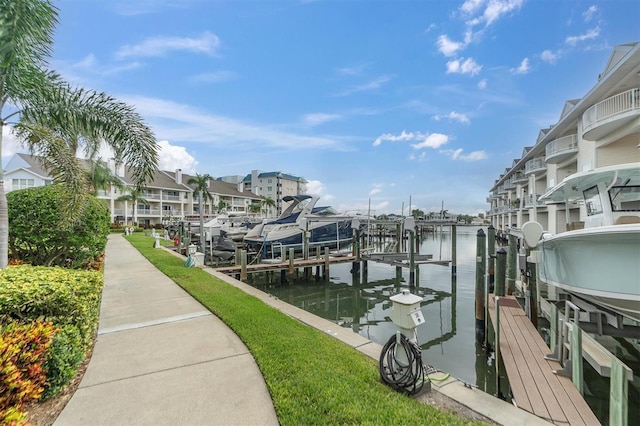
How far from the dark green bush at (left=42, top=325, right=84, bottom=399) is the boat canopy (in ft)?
30.1

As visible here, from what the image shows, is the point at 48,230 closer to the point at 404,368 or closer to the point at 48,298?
the point at 48,298

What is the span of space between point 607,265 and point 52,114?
11.7 metres

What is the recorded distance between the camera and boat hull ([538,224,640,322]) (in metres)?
4.94

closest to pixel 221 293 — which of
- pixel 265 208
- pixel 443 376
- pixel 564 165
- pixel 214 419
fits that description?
pixel 214 419

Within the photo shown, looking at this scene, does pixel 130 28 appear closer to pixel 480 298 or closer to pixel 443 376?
pixel 443 376

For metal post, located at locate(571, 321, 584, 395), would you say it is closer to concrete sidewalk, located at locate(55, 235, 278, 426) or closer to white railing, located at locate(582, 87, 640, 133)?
concrete sidewalk, located at locate(55, 235, 278, 426)

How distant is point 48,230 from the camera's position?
7227 millimetres

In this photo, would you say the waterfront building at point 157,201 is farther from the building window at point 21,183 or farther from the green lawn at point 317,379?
the green lawn at point 317,379

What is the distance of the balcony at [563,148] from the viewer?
22.7 meters

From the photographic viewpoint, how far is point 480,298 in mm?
8281

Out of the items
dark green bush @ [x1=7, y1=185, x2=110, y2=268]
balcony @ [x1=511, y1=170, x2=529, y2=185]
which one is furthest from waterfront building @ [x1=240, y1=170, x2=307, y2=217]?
dark green bush @ [x1=7, y1=185, x2=110, y2=268]

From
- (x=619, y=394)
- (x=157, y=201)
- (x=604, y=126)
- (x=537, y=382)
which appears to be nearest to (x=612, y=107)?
(x=604, y=126)

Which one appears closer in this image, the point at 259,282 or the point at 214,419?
the point at 214,419

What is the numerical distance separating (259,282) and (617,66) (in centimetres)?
2053
